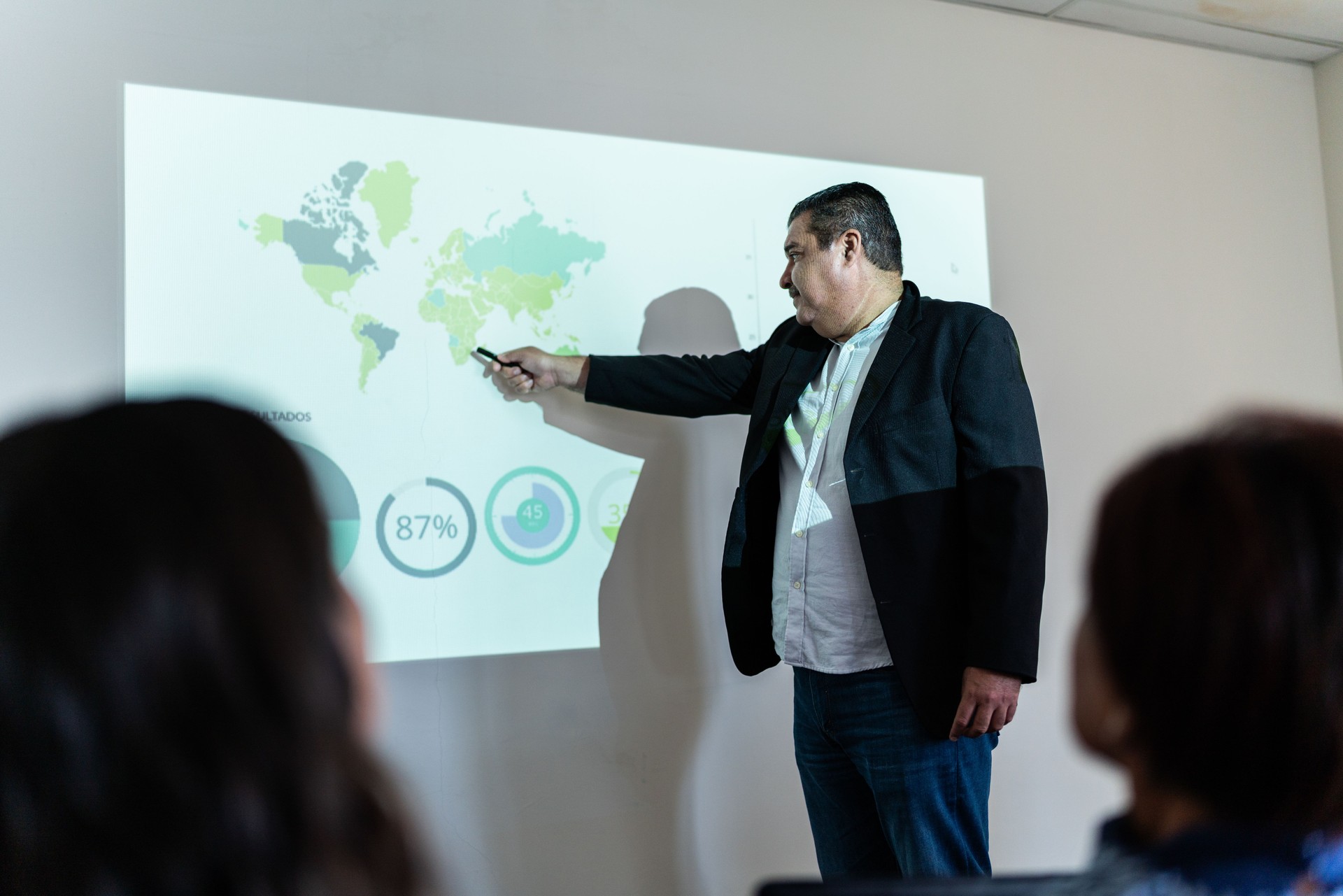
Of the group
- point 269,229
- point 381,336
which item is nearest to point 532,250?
point 381,336

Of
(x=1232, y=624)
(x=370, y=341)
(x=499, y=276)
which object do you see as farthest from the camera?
(x=499, y=276)

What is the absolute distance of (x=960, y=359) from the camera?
5.47ft

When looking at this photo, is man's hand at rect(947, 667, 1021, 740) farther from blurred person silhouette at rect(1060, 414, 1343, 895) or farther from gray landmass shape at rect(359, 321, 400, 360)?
gray landmass shape at rect(359, 321, 400, 360)

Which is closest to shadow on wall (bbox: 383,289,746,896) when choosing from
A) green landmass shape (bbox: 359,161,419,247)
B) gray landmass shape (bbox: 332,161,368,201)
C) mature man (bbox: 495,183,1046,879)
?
mature man (bbox: 495,183,1046,879)

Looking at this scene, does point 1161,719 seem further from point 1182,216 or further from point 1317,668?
point 1182,216

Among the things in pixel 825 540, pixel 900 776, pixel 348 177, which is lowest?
pixel 900 776

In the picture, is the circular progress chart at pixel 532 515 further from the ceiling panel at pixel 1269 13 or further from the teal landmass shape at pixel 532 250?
the ceiling panel at pixel 1269 13

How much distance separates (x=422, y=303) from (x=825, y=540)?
952 millimetres

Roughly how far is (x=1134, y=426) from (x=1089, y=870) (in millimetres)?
2375

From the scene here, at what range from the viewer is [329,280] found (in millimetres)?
1903

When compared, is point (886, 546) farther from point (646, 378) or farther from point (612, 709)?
point (612, 709)

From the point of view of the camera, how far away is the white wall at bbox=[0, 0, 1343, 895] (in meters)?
1.78

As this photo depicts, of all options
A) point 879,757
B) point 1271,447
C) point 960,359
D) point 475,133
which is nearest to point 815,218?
point 960,359

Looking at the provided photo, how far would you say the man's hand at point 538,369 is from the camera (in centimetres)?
200
